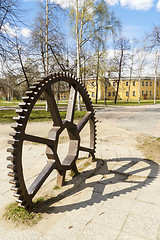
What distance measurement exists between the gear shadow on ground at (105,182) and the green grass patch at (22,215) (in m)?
0.11

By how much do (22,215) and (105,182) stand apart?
1.70m

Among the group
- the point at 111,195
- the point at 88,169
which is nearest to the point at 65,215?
the point at 111,195

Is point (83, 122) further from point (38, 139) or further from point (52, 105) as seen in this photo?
point (38, 139)

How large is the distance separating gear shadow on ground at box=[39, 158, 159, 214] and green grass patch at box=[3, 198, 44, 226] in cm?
11

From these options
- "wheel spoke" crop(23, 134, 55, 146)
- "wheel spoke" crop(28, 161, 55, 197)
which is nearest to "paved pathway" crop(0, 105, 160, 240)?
"wheel spoke" crop(28, 161, 55, 197)

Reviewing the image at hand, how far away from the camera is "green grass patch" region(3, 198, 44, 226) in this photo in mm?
2736

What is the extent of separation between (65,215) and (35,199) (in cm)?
69

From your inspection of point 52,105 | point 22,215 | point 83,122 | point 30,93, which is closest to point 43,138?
point 52,105

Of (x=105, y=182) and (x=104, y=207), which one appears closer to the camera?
(x=104, y=207)

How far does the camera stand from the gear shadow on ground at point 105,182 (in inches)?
124

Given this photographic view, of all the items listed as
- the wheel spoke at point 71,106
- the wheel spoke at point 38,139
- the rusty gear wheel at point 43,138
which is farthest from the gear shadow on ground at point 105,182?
the wheel spoke at point 71,106

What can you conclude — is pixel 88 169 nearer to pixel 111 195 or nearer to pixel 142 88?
pixel 111 195

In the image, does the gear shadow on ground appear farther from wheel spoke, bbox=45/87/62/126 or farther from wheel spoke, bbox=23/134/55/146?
wheel spoke, bbox=45/87/62/126

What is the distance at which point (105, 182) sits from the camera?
12.9ft
